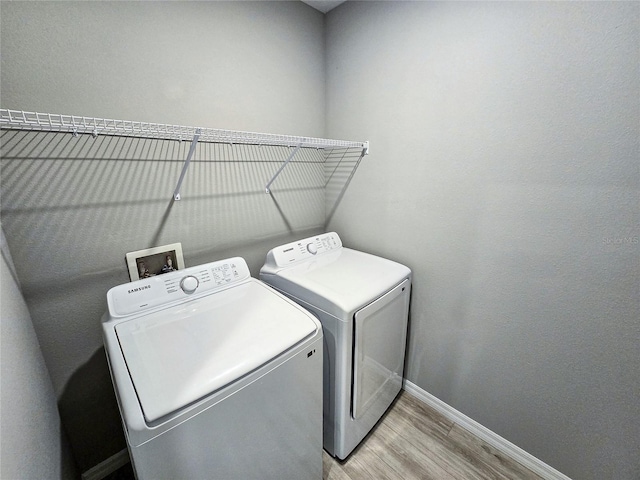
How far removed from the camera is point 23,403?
2.63 ft

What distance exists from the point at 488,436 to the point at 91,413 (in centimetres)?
220

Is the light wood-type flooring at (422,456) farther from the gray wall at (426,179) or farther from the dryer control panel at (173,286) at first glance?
the dryer control panel at (173,286)

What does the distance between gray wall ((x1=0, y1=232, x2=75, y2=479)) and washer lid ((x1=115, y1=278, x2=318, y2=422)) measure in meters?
0.25

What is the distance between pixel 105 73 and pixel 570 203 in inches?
82.9

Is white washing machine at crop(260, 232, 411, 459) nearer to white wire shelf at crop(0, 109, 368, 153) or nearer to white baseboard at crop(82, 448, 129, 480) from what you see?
white wire shelf at crop(0, 109, 368, 153)

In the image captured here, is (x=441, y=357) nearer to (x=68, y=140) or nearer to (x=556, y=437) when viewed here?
(x=556, y=437)

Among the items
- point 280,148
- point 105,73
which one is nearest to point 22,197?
point 105,73

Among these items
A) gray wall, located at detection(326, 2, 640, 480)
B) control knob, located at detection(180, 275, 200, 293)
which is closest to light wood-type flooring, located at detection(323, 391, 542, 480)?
gray wall, located at detection(326, 2, 640, 480)

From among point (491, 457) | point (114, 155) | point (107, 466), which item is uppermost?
point (114, 155)

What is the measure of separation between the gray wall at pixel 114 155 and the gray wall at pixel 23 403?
0.38 ft

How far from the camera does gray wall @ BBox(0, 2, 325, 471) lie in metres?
1.07

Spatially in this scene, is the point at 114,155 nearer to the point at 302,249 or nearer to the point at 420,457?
→ the point at 302,249

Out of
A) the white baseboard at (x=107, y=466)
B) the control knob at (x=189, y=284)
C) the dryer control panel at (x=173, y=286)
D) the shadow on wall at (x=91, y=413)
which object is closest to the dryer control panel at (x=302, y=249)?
the dryer control panel at (x=173, y=286)

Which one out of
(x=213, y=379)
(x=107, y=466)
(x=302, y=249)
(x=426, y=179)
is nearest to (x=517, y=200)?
(x=426, y=179)
